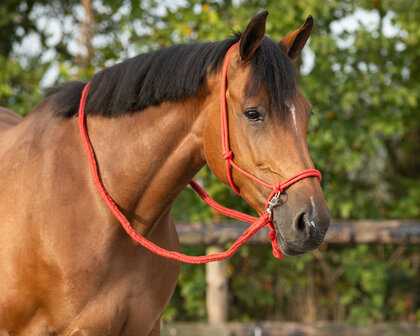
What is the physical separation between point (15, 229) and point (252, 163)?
1.06 metres

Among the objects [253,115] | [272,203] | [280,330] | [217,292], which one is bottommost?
[280,330]

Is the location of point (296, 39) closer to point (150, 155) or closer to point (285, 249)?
point (150, 155)

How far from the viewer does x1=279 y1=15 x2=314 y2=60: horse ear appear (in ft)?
7.70

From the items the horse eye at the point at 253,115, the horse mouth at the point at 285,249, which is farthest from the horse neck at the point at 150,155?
the horse mouth at the point at 285,249

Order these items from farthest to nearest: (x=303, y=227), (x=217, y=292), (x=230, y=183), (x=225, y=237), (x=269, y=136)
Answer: (x=217, y=292) → (x=225, y=237) → (x=230, y=183) → (x=269, y=136) → (x=303, y=227)

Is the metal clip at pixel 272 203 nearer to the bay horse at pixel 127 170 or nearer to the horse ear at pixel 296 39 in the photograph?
the bay horse at pixel 127 170

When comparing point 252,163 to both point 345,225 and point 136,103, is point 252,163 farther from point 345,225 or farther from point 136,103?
point 345,225

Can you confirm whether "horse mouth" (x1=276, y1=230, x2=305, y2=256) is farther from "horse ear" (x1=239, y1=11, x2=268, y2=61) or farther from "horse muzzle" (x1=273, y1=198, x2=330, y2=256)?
"horse ear" (x1=239, y1=11, x2=268, y2=61)

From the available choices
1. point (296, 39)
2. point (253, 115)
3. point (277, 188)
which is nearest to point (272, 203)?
point (277, 188)

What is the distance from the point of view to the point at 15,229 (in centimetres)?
231

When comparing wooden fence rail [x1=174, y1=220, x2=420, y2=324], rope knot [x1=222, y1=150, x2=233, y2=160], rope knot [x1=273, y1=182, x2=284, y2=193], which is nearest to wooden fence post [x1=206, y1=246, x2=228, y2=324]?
wooden fence rail [x1=174, y1=220, x2=420, y2=324]

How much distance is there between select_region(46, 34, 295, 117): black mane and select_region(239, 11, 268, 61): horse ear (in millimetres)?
36

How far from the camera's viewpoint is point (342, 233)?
5355 millimetres

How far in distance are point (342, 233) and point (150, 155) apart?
3.51 metres
